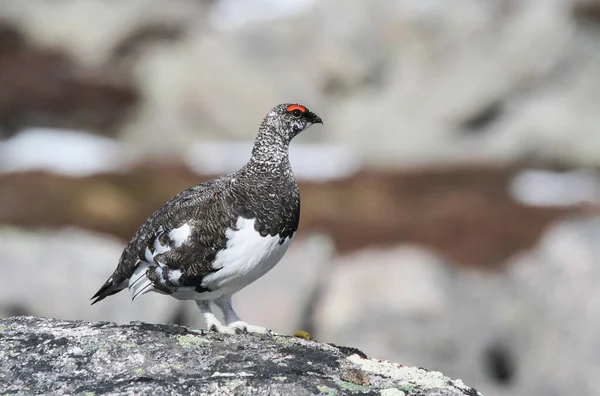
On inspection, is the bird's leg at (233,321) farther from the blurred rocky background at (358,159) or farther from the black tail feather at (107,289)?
the blurred rocky background at (358,159)

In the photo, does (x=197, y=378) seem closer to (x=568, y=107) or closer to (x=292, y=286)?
(x=292, y=286)

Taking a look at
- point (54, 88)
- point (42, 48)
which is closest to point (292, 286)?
point (54, 88)

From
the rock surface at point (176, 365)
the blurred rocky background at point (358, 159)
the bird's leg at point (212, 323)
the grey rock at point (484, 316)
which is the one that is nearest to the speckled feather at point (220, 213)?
the bird's leg at point (212, 323)

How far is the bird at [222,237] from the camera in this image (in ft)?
14.5

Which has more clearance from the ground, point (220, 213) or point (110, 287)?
point (220, 213)

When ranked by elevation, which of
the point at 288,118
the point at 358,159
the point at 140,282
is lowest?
the point at 140,282

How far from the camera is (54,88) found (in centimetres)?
3700

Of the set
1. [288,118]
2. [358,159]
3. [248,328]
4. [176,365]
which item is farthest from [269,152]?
Answer: [358,159]

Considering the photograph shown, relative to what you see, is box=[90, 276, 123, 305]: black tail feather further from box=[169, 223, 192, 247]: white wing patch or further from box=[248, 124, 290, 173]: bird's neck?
box=[248, 124, 290, 173]: bird's neck

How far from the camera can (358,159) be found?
31547mm

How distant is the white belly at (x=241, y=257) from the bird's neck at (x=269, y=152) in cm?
45

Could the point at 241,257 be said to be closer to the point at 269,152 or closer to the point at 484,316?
the point at 269,152

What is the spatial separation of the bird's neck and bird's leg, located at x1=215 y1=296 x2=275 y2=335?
788 millimetres

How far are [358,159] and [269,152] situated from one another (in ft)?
88.2
